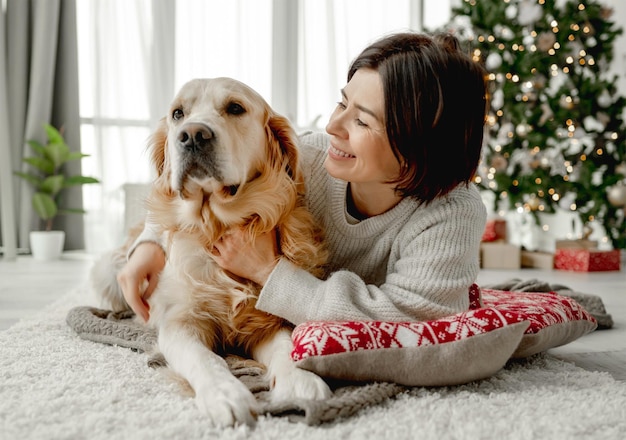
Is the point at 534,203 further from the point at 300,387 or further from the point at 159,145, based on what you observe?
the point at 300,387

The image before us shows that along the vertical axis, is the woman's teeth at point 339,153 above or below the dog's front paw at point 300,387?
above

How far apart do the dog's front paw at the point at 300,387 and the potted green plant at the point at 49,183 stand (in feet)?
11.4

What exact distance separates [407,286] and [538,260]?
2.96m

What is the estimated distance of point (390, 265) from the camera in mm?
1535

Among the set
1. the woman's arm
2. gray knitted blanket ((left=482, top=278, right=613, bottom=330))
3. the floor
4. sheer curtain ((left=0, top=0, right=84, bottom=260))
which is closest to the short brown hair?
the floor

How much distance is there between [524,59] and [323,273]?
343 centimetres

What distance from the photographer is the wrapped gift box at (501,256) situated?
3.99 meters

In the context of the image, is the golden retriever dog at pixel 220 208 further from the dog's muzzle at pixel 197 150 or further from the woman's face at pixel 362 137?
the woman's face at pixel 362 137

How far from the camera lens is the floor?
1631mm

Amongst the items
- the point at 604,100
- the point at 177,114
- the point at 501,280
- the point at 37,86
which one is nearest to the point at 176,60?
the point at 37,86

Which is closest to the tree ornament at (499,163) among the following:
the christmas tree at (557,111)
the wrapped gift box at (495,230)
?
the christmas tree at (557,111)

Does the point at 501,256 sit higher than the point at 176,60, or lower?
lower

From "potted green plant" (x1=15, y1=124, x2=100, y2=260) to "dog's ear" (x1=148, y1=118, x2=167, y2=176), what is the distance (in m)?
2.87

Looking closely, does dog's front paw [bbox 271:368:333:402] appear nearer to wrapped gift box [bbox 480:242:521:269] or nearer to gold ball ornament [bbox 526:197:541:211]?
wrapped gift box [bbox 480:242:521:269]
